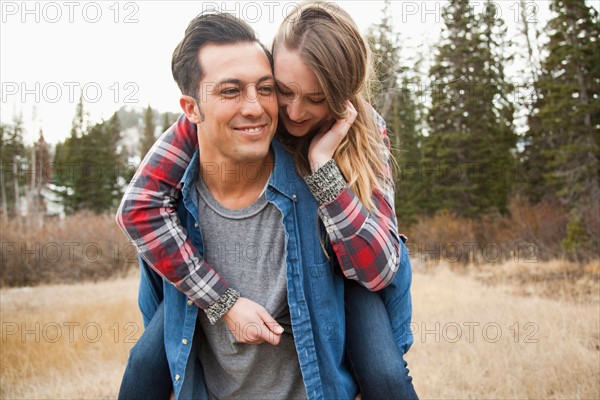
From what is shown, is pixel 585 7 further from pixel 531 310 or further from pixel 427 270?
pixel 531 310

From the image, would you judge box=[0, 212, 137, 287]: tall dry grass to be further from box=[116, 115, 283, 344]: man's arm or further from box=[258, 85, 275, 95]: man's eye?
box=[258, 85, 275, 95]: man's eye

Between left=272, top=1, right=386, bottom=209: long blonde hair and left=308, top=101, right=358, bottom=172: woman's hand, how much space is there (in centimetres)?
4

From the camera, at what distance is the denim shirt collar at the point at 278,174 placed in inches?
90.1

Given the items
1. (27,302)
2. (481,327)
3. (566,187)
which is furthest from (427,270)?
(27,302)

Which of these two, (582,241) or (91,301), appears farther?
(582,241)

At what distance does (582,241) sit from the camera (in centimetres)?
1305

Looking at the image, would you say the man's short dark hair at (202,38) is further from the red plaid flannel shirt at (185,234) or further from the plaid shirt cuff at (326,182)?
the plaid shirt cuff at (326,182)

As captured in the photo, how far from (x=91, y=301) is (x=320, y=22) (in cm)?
838

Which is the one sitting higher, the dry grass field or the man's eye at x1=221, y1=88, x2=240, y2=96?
the man's eye at x1=221, y1=88, x2=240, y2=96

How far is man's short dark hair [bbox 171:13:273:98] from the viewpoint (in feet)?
7.50

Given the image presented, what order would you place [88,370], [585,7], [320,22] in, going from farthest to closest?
[585,7]
[88,370]
[320,22]

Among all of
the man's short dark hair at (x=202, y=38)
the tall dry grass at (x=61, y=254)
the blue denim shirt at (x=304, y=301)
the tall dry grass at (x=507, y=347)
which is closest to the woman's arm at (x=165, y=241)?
the blue denim shirt at (x=304, y=301)

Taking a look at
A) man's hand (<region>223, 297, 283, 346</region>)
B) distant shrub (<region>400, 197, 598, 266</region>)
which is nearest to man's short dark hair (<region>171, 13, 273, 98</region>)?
man's hand (<region>223, 297, 283, 346</region>)

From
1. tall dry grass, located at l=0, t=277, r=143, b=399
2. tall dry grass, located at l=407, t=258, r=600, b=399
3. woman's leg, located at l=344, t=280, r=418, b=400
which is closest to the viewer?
woman's leg, located at l=344, t=280, r=418, b=400
